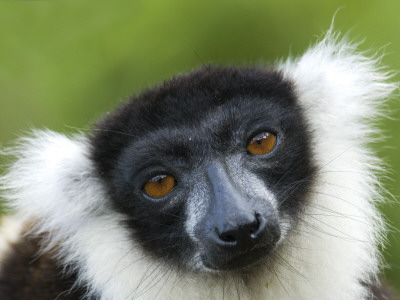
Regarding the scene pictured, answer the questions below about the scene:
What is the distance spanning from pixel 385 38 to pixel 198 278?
445 centimetres

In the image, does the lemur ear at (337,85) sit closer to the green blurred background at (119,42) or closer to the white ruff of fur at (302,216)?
the white ruff of fur at (302,216)

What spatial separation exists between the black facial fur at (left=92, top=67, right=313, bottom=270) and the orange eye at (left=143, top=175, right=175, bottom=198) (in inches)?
1.2

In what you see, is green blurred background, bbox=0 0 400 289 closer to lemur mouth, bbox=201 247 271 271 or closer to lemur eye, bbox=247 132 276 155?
lemur eye, bbox=247 132 276 155

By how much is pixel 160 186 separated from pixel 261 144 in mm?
657

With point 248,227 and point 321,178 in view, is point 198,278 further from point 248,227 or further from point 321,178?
point 321,178

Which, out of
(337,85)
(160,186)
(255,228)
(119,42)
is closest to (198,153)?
(160,186)

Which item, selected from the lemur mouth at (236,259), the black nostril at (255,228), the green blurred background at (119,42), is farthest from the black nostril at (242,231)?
the green blurred background at (119,42)

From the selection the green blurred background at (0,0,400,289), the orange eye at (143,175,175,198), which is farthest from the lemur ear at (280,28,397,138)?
the green blurred background at (0,0,400,289)

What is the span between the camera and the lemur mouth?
3.54 meters

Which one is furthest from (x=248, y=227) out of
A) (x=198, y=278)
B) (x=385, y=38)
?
(x=385, y=38)

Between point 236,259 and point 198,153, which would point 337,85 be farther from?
point 236,259

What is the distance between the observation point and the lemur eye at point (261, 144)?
3893mm

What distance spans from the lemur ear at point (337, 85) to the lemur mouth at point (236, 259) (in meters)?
1.10

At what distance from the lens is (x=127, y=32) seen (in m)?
7.79
